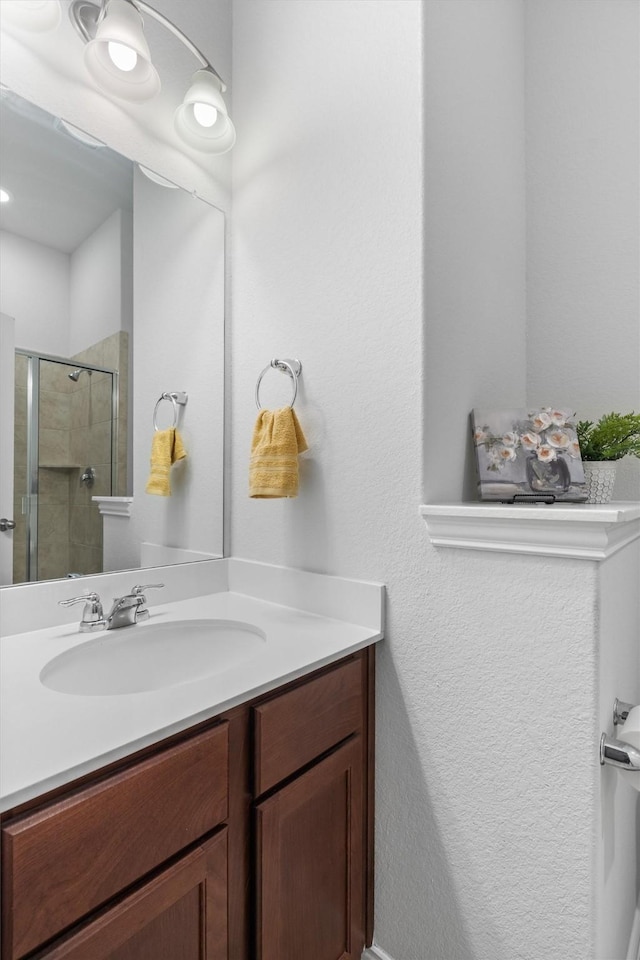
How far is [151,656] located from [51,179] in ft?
3.62

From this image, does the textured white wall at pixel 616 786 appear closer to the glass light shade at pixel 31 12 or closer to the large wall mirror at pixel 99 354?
the large wall mirror at pixel 99 354

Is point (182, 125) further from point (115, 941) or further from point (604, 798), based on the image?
point (604, 798)

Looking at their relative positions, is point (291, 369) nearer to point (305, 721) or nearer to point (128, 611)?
point (128, 611)

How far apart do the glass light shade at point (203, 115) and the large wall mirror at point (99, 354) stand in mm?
139

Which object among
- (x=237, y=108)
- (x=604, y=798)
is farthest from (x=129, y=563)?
(x=237, y=108)

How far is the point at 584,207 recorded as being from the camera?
4.38 ft

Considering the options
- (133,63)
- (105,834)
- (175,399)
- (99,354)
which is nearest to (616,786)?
(105,834)

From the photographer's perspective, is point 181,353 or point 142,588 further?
point 181,353

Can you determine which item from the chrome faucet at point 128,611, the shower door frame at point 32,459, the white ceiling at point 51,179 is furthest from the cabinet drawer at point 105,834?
the white ceiling at point 51,179

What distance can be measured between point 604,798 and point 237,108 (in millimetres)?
1926

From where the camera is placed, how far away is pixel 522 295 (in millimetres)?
1411

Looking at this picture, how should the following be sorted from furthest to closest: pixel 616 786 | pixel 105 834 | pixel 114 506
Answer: pixel 114 506 < pixel 616 786 < pixel 105 834

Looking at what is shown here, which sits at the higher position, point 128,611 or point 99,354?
point 99,354

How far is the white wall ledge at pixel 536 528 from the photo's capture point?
827 mm
